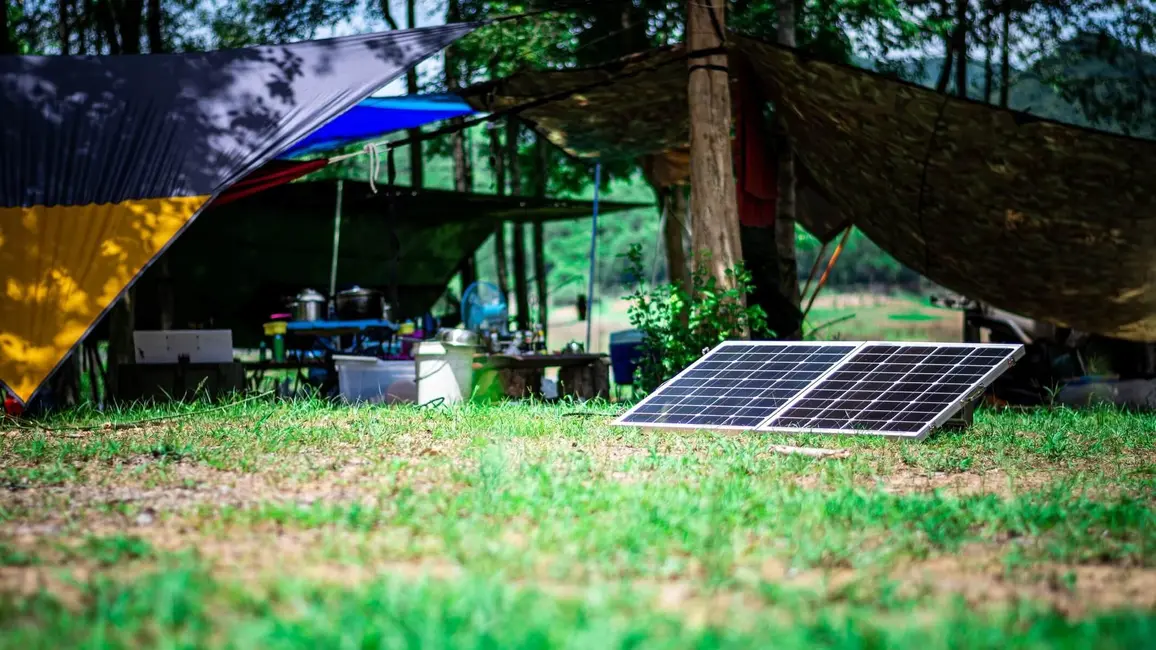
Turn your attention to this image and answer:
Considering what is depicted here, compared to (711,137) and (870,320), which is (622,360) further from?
A: (870,320)

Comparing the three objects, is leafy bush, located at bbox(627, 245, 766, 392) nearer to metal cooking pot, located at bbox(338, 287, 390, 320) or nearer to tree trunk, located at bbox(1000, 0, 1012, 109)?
metal cooking pot, located at bbox(338, 287, 390, 320)

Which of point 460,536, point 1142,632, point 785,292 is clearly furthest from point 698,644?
point 785,292

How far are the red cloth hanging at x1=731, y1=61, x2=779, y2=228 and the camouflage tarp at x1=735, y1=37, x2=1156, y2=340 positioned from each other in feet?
0.85

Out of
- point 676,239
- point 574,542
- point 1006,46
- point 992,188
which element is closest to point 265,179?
point 992,188

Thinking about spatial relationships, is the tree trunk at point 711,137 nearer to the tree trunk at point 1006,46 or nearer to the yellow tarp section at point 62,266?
the yellow tarp section at point 62,266

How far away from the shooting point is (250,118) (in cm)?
787

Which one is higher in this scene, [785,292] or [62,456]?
[785,292]

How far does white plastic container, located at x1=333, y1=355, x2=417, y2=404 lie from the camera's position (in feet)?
28.0

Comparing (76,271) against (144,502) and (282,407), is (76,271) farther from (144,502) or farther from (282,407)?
(144,502)

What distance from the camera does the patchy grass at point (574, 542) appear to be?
8.69ft

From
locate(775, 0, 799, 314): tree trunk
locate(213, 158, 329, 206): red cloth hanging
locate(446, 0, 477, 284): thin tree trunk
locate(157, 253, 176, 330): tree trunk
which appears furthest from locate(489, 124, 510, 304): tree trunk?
locate(213, 158, 329, 206): red cloth hanging

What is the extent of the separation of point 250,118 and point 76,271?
1.51 metres

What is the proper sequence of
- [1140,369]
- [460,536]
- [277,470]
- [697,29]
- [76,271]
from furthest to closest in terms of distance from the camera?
[1140,369]
[697,29]
[76,271]
[277,470]
[460,536]

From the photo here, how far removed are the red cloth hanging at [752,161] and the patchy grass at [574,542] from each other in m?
4.20
